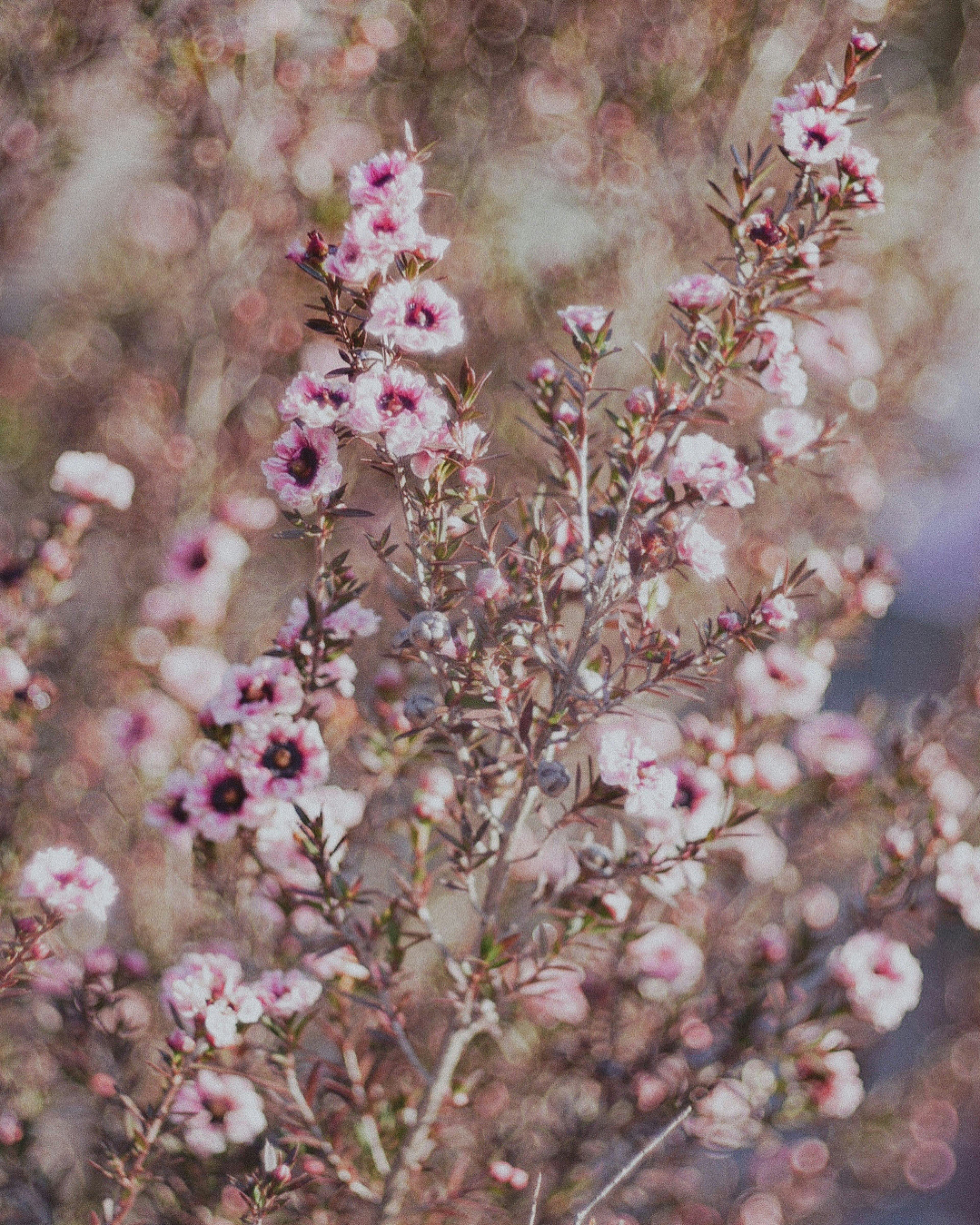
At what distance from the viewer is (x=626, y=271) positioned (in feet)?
9.57

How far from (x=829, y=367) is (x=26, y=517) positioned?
9.67 ft

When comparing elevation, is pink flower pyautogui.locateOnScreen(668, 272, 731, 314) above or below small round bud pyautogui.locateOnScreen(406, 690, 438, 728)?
above

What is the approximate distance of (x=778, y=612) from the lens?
113 cm

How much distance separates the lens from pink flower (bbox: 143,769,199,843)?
1412 millimetres

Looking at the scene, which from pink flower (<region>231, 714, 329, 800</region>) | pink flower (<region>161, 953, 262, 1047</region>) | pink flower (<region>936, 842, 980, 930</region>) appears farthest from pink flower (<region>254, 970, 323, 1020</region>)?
pink flower (<region>936, 842, 980, 930</region>)

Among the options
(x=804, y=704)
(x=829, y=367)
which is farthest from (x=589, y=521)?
(x=829, y=367)

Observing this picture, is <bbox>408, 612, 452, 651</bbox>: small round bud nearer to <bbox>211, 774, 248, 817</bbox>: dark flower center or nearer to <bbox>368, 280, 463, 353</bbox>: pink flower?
<bbox>368, 280, 463, 353</bbox>: pink flower

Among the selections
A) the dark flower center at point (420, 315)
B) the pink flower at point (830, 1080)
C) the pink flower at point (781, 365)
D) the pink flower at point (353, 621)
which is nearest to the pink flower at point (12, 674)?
the pink flower at point (353, 621)

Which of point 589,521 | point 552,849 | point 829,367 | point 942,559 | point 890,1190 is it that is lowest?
point 890,1190

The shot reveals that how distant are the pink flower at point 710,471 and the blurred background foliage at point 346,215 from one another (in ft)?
2.96

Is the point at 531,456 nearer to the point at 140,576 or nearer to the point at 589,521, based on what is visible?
the point at 140,576

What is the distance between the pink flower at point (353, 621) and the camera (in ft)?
4.37

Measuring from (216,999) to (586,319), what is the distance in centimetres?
114

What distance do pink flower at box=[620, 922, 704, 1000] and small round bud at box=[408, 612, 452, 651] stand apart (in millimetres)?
1084
